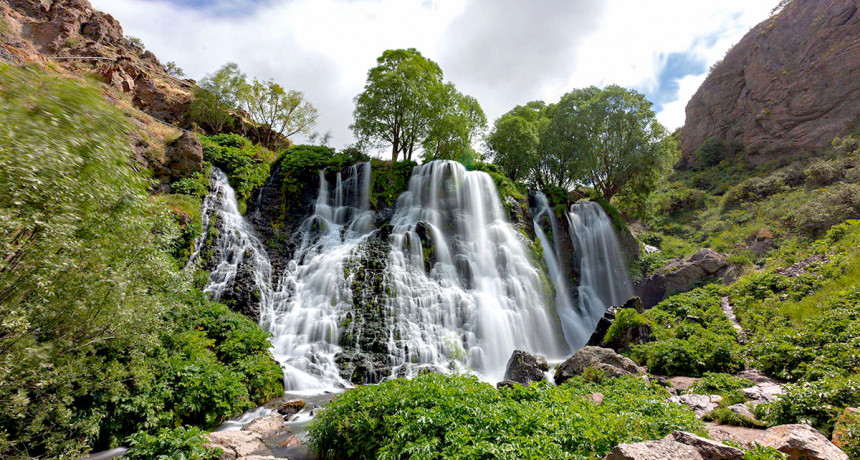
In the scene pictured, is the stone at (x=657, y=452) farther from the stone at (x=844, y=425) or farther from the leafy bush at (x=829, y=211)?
the leafy bush at (x=829, y=211)

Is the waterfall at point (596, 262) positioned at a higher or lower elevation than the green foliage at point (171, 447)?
higher

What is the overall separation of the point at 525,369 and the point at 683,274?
48.3 feet

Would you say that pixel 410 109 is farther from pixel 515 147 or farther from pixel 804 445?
pixel 804 445

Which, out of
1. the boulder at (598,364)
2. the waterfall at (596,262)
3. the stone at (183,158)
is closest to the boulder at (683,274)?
the waterfall at (596,262)

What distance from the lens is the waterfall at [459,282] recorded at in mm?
13211

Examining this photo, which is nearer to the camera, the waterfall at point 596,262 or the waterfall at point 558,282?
the waterfall at point 558,282

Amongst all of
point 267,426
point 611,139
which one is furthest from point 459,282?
point 611,139

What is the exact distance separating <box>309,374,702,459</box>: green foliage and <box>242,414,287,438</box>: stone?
67.3 inches

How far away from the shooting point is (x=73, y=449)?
4926 millimetres

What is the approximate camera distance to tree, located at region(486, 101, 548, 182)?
2780 centimetres

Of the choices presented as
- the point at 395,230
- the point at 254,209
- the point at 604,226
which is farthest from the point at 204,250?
the point at 604,226

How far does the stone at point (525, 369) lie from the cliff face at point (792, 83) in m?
32.0

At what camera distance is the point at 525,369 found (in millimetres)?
10078

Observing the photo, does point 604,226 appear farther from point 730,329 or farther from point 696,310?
point 730,329
